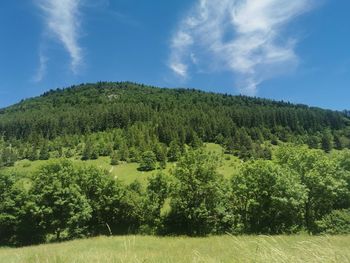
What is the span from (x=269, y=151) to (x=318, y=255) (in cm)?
15013

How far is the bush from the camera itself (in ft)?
117

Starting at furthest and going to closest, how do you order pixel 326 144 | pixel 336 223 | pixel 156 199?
pixel 326 144 < pixel 156 199 < pixel 336 223

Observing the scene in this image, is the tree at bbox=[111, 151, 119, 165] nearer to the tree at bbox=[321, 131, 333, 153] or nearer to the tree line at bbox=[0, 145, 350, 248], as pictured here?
the tree line at bbox=[0, 145, 350, 248]

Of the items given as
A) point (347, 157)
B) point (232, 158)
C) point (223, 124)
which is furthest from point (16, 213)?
point (223, 124)

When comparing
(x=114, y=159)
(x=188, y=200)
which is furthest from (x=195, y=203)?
(x=114, y=159)

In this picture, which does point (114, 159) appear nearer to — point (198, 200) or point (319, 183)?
point (198, 200)

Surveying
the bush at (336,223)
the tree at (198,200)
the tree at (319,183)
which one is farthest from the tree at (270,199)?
the bush at (336,223)

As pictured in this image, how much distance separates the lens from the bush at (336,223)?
35.8 m

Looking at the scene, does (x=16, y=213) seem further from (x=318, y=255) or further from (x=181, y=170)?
(x=318, y=255)

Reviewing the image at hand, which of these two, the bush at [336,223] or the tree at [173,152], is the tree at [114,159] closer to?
the tree at [173,152]

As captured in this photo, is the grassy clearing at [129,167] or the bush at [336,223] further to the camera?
the grassy clearing at [129,167]

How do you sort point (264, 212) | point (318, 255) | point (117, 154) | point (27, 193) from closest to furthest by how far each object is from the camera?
point (318, 255), point (264, 212), point (27, 193), point (117, 154)

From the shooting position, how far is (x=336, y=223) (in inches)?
1455

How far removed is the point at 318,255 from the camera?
336 cm
